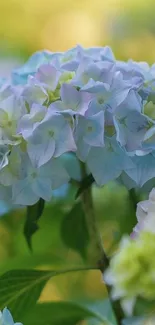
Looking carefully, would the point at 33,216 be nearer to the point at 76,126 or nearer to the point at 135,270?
the point at 76,126

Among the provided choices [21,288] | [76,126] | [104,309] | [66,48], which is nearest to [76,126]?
[76,126]

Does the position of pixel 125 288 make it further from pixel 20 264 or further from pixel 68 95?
pixel 20 264

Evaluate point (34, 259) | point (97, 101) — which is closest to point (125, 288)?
point (97, 101)

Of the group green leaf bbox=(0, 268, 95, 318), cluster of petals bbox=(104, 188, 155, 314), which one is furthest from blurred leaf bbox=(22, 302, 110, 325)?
cluster of petals bbox=(104, 188, 155, 314)

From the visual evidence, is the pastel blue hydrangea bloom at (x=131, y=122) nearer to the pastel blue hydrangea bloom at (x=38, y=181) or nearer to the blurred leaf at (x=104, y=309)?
the pastel blue hydrangea bloom at (x=38, y=181)

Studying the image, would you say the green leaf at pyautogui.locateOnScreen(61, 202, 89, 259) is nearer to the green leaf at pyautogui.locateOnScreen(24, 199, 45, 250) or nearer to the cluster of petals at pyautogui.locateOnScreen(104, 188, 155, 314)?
the green leaf at pyautogui.locateOnScreen(24, 199, 45, 250)

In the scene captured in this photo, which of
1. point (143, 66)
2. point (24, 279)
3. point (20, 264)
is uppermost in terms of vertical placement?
point (143, 66)
